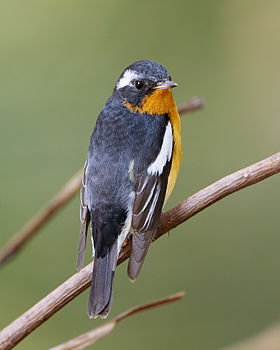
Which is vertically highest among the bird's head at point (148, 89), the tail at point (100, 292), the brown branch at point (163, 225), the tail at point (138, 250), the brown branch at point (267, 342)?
the bird's head at point (148, 89)

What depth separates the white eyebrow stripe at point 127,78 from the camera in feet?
11.2

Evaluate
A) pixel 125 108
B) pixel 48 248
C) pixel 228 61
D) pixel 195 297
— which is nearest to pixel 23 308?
pixel 48 248

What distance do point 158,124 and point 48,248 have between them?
7.34ft

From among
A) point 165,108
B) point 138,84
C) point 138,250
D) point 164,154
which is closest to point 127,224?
point 138,250

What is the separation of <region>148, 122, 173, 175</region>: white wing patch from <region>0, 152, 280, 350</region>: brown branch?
0.27m

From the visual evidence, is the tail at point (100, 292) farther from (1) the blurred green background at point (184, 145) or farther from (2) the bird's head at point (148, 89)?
(1) the blurred green background at point (184, 145)

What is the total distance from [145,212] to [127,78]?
85cm

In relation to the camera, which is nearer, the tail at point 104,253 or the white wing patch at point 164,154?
the tail at point 104,253

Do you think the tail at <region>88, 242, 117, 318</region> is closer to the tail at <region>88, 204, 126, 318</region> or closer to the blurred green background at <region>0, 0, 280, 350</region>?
the tail at <region>88, 204, 126, 318</region>

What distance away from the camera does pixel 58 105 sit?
5.18 meters

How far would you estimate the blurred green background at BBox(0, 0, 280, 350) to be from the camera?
4961 millimetres

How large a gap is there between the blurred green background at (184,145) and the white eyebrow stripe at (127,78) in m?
1.47

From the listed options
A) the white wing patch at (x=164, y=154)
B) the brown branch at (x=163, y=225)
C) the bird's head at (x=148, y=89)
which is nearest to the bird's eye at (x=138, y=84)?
the bird's head at (x=148, y=89)

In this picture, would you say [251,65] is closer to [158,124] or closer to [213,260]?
[213,260]
